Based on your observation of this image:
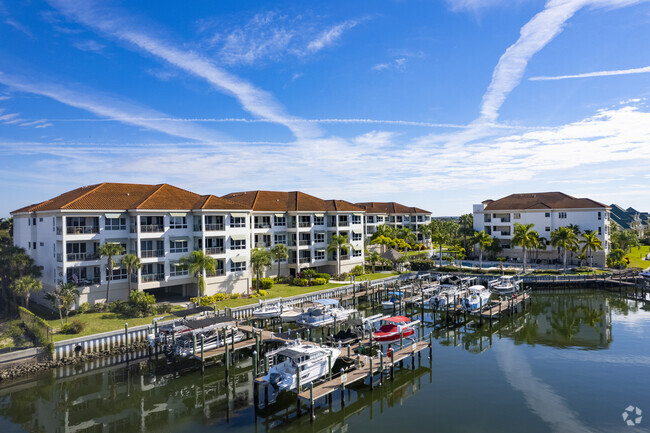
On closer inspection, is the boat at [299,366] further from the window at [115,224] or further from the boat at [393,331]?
the window at [115,224]

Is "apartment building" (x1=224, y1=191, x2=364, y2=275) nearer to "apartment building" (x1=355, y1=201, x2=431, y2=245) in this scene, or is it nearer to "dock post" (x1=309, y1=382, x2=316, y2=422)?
"dock post" (x1=309, y1=382, x2=316, y2=422)

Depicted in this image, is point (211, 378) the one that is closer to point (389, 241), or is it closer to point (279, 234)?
point (279, 234)

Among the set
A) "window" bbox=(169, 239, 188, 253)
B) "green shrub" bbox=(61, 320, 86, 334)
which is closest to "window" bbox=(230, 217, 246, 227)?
"window" bbox=(169, 239, 188, 253)

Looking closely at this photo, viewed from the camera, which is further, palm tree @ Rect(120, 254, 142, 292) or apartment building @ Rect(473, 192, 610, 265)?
apartment building @ Rect(473, 192, 610, 265)

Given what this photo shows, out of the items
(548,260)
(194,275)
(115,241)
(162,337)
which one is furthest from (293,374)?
(548,260)

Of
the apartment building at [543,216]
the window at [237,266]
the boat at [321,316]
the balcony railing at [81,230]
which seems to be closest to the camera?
the boat at [321,316]

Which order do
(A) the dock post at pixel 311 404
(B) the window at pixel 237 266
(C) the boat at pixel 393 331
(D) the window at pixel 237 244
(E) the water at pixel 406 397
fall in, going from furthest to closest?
(D) the window at pixel 237 244
(B) the window at pixel 237 266
(C) the boat at pixel 393 331
(A) the dock post at pixel 311 404
(E) the water at pixel 406 397

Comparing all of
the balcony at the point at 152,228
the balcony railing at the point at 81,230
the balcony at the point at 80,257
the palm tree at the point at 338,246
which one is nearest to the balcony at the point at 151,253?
the balcony at the point at 152,228
